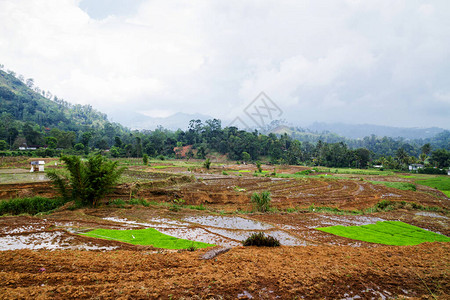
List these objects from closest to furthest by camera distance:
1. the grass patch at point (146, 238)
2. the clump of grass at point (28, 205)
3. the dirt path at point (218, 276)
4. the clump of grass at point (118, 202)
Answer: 1. the dirt path at point (218, 276)
2. the grass patch at point (146, 238)
3. the clump of grass at point (28, 205)
4. the clump of grass at point (118, 202)

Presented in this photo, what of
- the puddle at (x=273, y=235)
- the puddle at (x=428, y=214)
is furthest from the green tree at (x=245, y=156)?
the puddle at (x=273, y=235)

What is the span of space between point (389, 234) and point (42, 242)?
17.3m

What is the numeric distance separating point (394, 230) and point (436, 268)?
8.20m

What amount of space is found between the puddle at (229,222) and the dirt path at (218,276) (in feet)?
19.6

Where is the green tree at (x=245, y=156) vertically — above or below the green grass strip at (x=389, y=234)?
above

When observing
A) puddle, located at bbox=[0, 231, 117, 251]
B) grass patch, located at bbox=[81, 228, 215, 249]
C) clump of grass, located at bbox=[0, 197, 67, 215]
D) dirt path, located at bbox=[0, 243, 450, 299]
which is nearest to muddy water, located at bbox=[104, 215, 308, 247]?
grass patch, located at bbox=[81, 228, 215, 249]

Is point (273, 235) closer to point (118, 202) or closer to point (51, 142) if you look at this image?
point (118, 202)

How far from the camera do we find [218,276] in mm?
5363

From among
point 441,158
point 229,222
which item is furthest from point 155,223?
point 441,158

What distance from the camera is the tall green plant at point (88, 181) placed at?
15273 millimetres

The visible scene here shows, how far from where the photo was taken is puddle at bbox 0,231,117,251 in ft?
28.4

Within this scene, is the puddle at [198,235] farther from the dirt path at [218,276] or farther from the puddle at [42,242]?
the puddle at [42,242]

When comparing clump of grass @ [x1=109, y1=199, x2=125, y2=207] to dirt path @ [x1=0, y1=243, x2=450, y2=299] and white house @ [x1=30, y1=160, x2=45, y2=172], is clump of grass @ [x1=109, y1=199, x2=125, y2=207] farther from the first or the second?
white house @ [x1=30, y1=160, x2=45, y2=172]

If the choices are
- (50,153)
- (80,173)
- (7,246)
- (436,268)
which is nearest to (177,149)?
(50,153)
